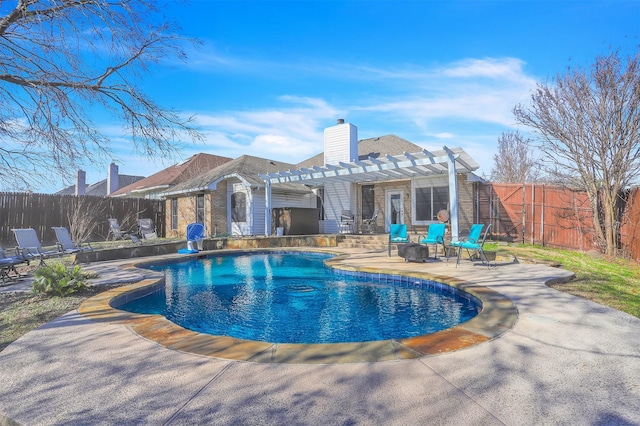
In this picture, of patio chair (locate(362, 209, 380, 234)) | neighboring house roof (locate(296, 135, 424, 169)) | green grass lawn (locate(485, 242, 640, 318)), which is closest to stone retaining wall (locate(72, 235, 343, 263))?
patio chair (locate(362, 209, 380, 234))

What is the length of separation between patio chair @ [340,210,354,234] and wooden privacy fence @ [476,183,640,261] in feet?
18.8

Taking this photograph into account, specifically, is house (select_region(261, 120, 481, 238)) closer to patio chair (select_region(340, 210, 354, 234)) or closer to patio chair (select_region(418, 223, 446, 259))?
patio chair (select_region(340, 210, 354, 234))

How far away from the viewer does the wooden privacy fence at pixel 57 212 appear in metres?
14.2

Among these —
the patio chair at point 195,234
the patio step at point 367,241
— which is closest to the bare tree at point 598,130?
the patio step at point 367,241

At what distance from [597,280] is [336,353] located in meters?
5.79

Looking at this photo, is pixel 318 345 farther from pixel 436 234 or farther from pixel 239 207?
pixel 239 207

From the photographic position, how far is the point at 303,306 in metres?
5.59

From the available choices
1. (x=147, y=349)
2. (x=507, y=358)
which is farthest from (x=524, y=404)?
(x=147, y=349)

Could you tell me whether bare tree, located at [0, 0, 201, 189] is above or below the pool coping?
above

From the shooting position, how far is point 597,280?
5965 millimetres

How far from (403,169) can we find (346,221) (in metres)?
5.23

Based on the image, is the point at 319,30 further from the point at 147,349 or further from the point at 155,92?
the point at 147,349

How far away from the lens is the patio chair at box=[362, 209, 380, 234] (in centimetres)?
1583

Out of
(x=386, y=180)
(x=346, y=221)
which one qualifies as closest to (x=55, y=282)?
(x=346, y=221)
